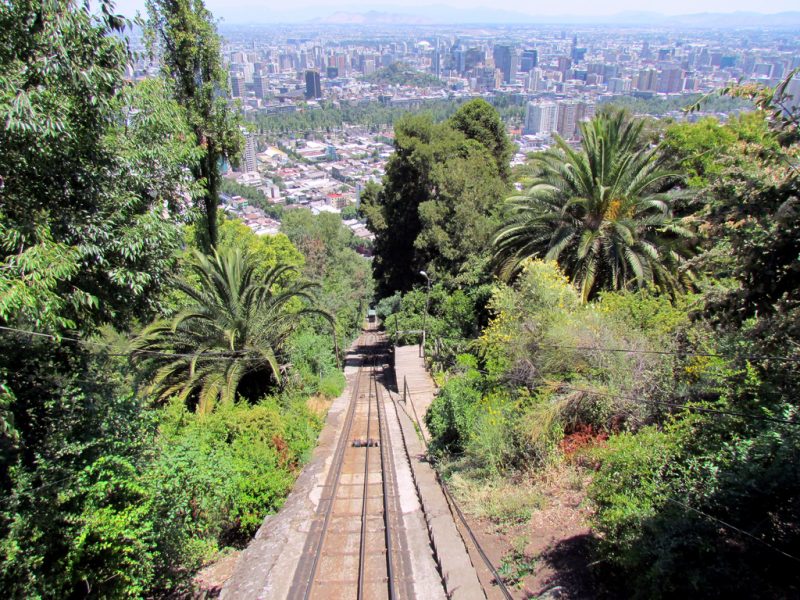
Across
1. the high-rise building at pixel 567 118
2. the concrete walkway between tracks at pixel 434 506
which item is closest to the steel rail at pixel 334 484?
the concrete walkway between tracks at pixel 434 506

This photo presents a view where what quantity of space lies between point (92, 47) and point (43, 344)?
299cm

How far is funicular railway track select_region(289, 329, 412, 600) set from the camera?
7141 millimetres

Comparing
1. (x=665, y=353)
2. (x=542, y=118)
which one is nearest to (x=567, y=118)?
(x=542, y=118)

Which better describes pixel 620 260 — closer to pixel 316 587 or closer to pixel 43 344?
pixel 316 587

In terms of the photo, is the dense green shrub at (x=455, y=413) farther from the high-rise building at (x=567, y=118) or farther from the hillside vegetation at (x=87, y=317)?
the high-rise building at (x=567, y=118)

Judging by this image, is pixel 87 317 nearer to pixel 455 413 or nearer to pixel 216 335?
pixel 216 335

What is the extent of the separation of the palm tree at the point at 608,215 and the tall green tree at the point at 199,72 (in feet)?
26.9

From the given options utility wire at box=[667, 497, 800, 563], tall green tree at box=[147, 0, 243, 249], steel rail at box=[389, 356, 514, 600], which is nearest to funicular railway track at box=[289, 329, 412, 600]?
steel rail at box=[389, 356, 514, 600]

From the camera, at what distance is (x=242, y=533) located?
905cm

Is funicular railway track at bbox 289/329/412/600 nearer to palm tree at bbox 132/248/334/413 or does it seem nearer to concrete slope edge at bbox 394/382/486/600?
concrete slope edge at bbox 394/382/486/600

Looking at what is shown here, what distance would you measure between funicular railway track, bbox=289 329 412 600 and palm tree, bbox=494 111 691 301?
6297 mm

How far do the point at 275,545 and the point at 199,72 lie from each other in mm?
12024

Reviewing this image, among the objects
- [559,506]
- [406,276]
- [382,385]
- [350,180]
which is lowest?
[350,180]

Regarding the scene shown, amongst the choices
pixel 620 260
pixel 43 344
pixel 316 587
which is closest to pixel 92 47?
pixel 43 344
